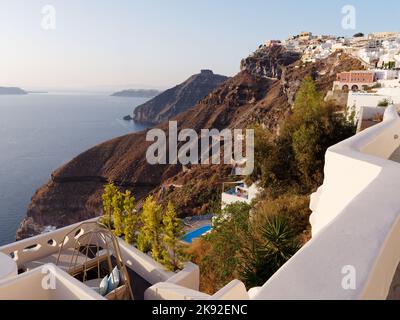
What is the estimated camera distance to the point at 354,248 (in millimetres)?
2072

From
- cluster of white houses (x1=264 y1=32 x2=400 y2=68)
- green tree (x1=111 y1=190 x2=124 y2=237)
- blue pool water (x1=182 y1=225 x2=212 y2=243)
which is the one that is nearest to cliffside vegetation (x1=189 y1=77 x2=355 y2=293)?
green tree (x1=111 y1=190 x2=124 y2=237)

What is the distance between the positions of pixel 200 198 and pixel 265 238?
86.1 ft

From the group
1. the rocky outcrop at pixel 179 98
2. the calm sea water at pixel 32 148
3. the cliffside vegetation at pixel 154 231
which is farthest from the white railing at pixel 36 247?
the rocky outcrop at pixel 179 98

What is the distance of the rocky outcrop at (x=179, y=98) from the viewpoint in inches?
5148

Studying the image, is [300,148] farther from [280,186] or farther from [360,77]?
[360,77]

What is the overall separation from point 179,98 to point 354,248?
133905 mm

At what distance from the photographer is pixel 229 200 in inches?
648

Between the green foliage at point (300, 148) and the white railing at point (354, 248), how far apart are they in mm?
7526

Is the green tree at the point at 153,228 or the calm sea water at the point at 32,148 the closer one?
the green tree at the point at 153,228

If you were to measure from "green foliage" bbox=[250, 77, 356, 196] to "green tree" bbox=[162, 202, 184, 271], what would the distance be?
5.54 m

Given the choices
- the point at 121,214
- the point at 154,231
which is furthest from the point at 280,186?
the point at 154,231

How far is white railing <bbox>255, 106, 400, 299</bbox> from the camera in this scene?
1.77 meters

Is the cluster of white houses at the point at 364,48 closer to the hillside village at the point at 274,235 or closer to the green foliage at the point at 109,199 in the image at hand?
the hillside village at the point at 274,235

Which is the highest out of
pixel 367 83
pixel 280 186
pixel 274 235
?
pixel 367 83
